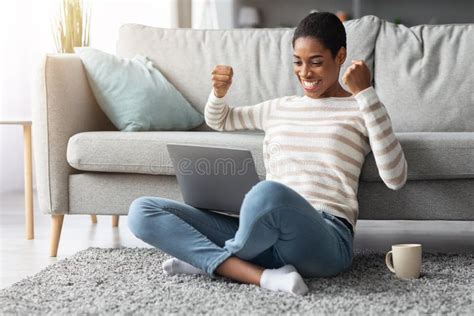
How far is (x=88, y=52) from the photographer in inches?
121

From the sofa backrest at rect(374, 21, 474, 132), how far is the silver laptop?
1.03 meters

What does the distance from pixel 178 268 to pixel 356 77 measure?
70 cm

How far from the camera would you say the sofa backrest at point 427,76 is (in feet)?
9.93

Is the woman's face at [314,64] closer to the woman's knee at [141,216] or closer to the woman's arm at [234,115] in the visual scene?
the woman's arm at [234,115]

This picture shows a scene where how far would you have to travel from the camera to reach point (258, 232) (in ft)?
6.52

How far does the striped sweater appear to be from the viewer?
212cm

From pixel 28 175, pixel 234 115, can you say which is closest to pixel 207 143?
pixel 234 115

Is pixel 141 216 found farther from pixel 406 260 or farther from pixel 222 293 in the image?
pixel 406 260

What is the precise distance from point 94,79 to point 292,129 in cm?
103

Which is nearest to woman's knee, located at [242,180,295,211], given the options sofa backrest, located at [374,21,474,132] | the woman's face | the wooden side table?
the woman's face

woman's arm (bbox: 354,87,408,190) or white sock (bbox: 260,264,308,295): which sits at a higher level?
woman's arm (bbox: 354,87,408,190)

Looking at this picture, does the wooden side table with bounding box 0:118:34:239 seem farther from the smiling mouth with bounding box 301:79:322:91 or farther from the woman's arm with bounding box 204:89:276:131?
the smiling mouth with bounding box 301:79:322:91

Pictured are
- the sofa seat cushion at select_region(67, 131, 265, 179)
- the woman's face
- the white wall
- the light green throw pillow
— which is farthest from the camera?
the white wall

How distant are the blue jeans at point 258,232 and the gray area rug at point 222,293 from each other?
7cm
